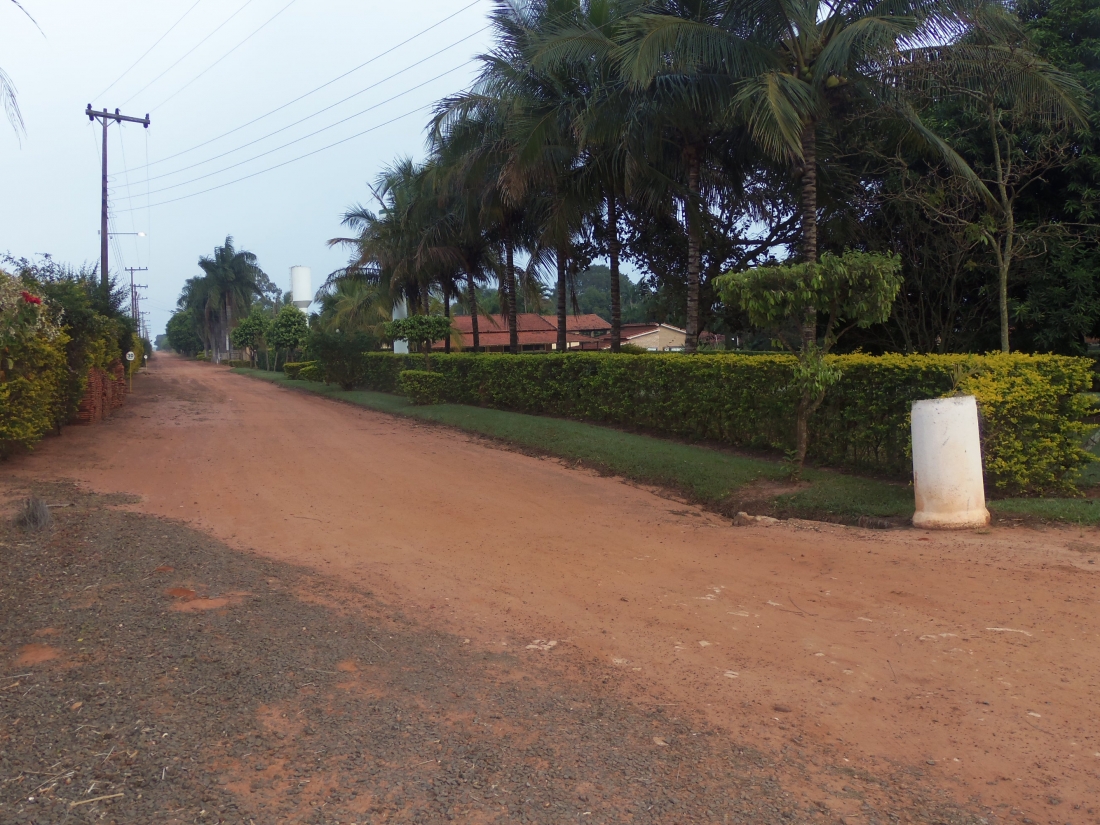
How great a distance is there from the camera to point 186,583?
635 cm

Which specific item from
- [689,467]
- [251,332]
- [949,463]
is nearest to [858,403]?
[689,467]

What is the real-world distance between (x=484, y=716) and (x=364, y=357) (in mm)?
31378

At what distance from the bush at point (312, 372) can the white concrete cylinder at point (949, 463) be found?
33231mm

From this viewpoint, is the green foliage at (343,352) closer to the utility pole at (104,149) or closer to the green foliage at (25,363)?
the utility pole at (104,149)

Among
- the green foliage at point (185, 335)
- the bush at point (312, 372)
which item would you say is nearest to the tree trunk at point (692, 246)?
the bush at point (312, 372)

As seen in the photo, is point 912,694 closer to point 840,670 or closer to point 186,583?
point 840,670

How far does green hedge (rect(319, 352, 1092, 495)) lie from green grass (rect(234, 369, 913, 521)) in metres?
0.42

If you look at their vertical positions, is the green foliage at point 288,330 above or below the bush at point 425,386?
above

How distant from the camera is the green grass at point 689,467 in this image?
9.67 m

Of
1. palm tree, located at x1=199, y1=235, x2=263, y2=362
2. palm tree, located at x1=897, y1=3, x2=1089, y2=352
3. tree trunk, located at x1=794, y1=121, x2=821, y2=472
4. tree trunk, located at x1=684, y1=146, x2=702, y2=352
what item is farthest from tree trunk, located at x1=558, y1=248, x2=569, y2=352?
palm tree, located at x1=199, y1=235, x2=263, y2=362

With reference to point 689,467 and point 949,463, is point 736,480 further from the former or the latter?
point 949,463

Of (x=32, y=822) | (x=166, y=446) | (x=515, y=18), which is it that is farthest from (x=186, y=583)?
(x=515, y=18)

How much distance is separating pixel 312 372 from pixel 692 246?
29.0 m

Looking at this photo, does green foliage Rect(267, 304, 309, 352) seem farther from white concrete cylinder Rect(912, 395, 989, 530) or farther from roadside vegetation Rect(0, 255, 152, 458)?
white concrete cylinder Rect(912, 395, 989, 530)
